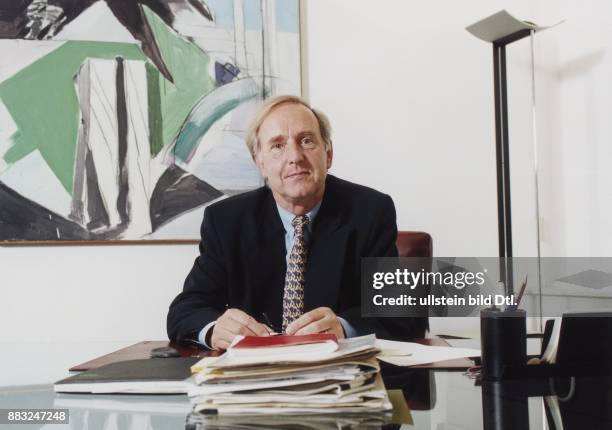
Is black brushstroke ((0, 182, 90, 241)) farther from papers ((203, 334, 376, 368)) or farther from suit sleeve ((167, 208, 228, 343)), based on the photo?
papers ((203, 334, 376, 368))

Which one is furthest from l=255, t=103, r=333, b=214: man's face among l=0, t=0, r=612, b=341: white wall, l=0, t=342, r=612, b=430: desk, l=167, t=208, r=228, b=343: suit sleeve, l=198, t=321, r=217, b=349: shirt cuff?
l=0, t=0, r=612, b=341: white wall

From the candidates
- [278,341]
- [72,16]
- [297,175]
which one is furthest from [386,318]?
[72,16]

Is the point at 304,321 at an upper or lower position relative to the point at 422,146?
lower

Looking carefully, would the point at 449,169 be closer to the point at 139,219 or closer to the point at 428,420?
the point at 139,219

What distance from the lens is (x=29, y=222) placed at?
247 centimetres

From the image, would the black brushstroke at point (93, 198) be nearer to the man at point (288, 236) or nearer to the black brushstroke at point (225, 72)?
the black brushstroke at point (225, 72)

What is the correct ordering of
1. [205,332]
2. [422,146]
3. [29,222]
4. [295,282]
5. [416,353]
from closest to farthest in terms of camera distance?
[416,353]
[205,332]
[295,282]
[29,222]
[422,146]

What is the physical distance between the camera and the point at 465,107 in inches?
116

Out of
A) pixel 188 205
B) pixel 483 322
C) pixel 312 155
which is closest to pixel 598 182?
pixel 312 155

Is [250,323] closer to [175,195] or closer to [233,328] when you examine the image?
[233,328]

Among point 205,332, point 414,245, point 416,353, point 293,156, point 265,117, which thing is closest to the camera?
point 416,353

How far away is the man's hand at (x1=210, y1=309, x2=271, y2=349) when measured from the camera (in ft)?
3.92

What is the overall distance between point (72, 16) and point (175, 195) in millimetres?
882

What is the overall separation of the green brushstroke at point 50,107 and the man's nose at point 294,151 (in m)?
1.23
